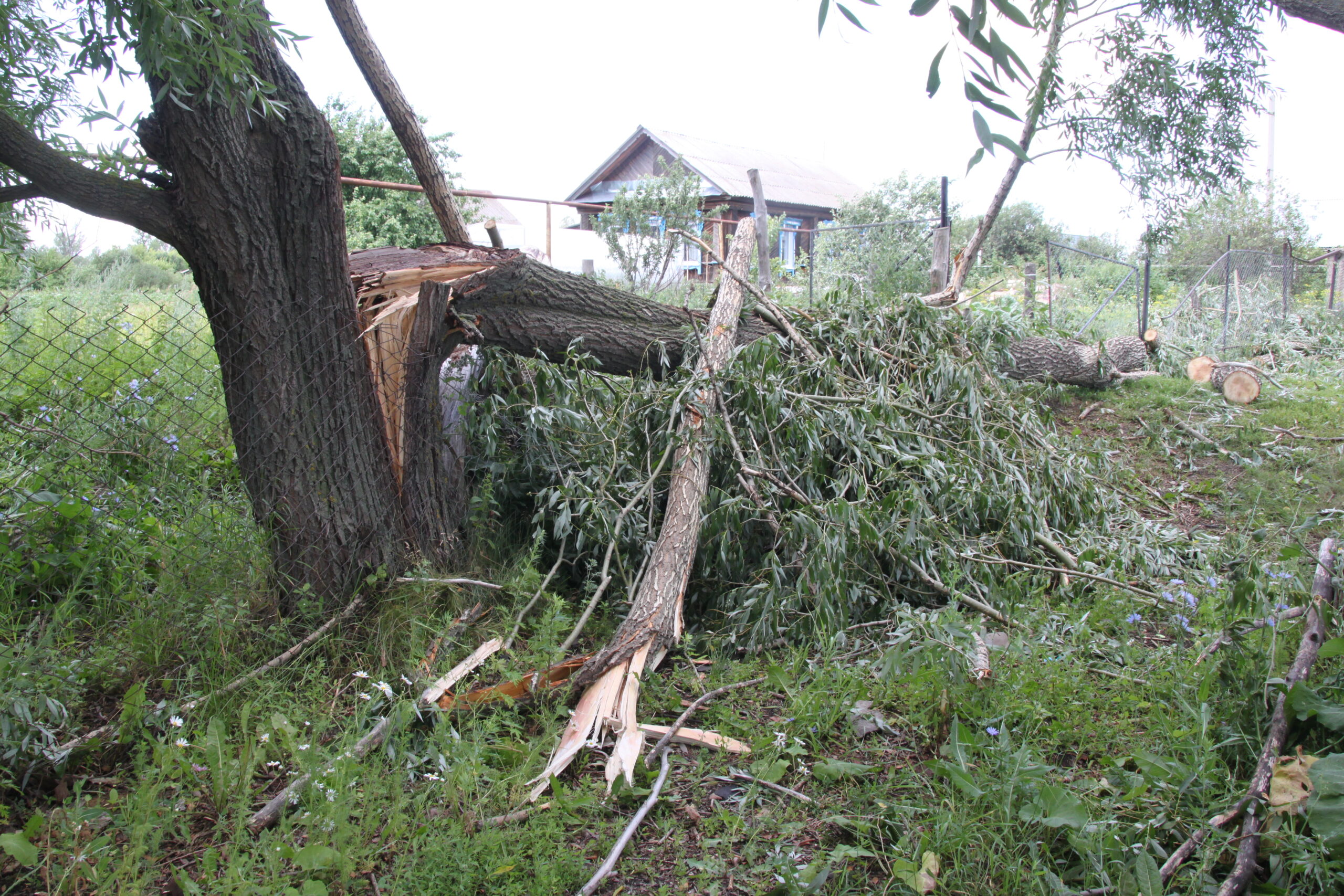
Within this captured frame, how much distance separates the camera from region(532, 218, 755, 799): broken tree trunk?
7.60ft

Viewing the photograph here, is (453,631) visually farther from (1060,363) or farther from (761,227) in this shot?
(761,227)

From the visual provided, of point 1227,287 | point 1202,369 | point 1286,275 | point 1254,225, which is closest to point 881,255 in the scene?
point 1202,369

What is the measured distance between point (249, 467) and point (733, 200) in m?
19.6

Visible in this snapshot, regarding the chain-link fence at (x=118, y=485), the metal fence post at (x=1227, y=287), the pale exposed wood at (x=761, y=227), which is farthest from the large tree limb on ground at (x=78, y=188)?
the metal fence post at (x=1227, y=287)

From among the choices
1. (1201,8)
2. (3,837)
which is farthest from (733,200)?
(3,837)

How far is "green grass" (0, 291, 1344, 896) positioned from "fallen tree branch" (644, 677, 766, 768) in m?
0.04

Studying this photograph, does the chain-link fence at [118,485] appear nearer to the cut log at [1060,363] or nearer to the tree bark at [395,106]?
the tree bark at [395,106]

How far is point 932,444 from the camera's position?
4.29 metres

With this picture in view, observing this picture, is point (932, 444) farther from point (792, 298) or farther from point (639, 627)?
point (792, 298)

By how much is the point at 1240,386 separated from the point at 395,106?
7977 millimetres

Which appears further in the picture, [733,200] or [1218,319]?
[733,200]

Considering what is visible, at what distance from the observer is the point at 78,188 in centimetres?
243

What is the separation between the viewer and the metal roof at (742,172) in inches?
870

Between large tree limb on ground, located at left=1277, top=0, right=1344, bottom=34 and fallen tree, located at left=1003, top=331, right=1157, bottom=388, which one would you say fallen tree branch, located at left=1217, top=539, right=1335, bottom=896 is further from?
fallen tree, located at left=1003, top=331, right=1157, bottom=388
